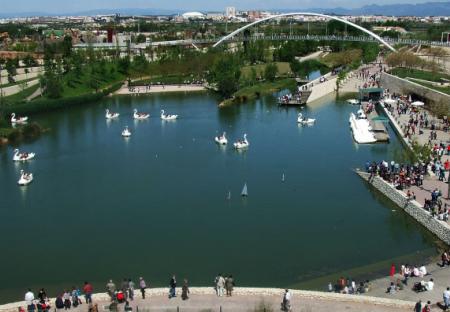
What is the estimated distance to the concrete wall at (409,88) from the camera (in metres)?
36.6

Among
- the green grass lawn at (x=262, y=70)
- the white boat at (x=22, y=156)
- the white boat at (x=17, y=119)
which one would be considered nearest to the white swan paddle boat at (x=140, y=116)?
the white boat at (x=17, y=119)

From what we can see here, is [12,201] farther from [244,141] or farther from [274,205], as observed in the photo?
[244,141]

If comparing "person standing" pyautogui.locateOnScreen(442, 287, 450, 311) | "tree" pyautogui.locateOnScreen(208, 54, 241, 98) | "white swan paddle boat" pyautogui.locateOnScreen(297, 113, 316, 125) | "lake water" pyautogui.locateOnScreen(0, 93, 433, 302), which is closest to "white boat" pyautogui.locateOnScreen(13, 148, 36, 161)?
"lake water" pyautogui.locateOnScreen(0, 93, 433, 302)

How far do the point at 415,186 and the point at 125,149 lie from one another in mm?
15484

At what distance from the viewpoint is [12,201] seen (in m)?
23.7

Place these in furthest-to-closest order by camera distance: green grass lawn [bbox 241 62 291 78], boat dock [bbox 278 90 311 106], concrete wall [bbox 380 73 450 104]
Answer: green grass lawn [bbox 241 62 291 78] → boat dock [bbox 278 90 311 106] → concrete wall [bbox 380 73 450 104]

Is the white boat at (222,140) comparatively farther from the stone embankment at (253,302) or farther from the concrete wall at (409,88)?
the stone embankment at (253,302)

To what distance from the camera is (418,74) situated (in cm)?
4809

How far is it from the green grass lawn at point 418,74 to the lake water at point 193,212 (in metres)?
13.1

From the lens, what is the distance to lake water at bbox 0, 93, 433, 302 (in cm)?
1739

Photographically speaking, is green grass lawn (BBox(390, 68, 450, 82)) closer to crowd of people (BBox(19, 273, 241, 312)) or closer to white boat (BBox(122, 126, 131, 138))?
white boat (BBox(122, 126, 131, 138))

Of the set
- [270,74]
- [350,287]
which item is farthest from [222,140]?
[270,74]

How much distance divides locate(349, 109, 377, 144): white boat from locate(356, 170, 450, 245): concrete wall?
25.3 ft

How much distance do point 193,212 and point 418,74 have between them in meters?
32.0
